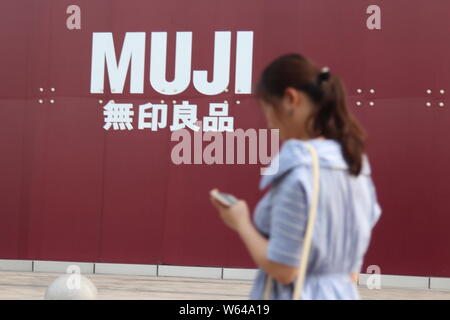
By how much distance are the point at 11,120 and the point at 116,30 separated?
4.91 feet

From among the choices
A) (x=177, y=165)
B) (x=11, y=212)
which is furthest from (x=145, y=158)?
(x=11, y=212)

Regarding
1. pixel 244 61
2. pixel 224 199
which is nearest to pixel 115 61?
pixel 244 61

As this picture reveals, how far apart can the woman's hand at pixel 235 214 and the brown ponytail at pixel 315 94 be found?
9.5 inches

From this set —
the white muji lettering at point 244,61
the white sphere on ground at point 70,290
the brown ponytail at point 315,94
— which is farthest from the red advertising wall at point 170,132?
the brown ponytail at point 315,94

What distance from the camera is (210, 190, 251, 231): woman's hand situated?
1946mm

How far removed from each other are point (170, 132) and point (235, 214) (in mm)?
6880

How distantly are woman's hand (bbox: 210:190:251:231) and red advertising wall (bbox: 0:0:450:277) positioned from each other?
6.57 m

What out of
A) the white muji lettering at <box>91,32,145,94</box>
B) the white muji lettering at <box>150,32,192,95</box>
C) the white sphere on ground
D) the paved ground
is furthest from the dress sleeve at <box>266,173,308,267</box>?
the white muji lettering at <box>91,32,145,94</box>

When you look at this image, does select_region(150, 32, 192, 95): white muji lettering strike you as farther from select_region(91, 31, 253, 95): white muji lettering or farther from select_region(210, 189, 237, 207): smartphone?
select_region(210, 189, 237, 207): smartphone

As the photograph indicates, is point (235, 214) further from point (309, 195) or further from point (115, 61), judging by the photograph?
point (115, 61)

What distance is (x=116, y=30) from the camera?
8938mm

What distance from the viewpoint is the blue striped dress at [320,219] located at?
1.84 metres

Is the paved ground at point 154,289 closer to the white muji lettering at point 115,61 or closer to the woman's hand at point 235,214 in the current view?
the white muji lettering at point 115,61

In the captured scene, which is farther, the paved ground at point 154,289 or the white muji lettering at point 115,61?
the white muji lettering at point 115,61
